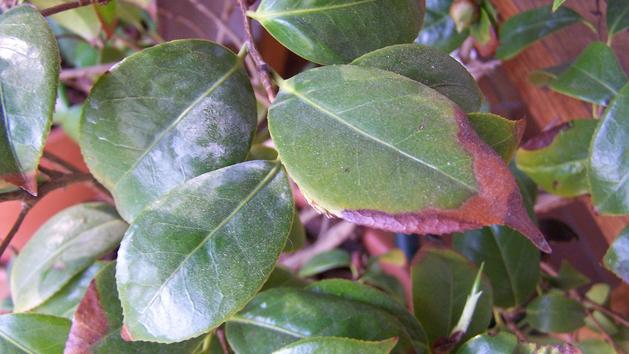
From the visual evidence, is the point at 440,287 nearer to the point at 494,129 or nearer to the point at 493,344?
the point at 493,344

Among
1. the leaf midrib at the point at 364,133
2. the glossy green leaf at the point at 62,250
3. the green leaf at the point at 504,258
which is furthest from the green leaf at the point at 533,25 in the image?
the glossy green leaf at the point at 62,250

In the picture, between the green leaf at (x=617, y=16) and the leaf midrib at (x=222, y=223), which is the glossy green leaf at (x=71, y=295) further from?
the green leaf at (x=617, y=16)

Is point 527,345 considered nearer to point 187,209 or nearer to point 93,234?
point 187,209

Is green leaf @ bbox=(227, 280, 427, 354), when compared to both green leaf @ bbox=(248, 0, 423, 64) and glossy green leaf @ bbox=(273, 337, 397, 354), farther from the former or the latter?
green leaf @ bbox=(248, 0, 423, 64)

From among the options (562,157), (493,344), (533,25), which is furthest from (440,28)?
(493,344)

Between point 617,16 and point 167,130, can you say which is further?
point 617,16
